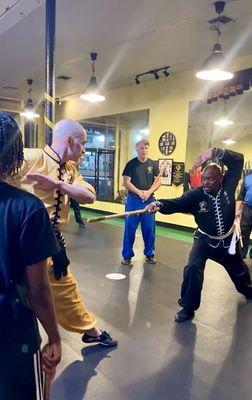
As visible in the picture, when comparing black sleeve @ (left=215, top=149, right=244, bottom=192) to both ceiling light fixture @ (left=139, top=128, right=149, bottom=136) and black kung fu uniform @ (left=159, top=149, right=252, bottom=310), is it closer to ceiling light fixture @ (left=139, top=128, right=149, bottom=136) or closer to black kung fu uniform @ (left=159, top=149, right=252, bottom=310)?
black kung fu uniform @ (left=159, top=149, right=252, bottom=310)

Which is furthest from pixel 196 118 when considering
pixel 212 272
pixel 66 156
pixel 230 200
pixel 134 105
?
pixel 66 156

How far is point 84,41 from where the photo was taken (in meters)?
5.50

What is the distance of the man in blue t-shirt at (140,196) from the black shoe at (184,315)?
64.7 inches

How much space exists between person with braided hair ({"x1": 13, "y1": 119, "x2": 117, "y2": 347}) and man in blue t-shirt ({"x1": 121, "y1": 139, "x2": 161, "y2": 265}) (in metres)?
2.38

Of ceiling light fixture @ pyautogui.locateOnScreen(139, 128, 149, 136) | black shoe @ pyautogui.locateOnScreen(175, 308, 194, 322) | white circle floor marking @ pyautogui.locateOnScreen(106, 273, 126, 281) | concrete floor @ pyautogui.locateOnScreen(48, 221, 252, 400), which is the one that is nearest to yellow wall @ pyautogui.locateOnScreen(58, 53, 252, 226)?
ceiling light fixture @ pyautogui.locateOnScreen(139, 128, 149, 136)

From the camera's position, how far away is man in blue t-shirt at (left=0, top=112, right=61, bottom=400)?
0.96 metres

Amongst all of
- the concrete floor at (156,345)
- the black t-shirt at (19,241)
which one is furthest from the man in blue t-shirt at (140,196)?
the black t-shirt at (19,241)

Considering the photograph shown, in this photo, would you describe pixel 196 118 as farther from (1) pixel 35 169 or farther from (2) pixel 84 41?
(1) pixel 35 169

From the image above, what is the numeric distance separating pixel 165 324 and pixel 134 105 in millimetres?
6629

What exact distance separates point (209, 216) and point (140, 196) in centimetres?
162

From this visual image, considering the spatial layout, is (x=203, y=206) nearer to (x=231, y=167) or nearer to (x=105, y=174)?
(x=231, y=167)

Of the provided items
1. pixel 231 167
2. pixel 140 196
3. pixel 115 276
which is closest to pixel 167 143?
pixel 140 196

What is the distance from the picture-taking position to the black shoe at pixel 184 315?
298cm

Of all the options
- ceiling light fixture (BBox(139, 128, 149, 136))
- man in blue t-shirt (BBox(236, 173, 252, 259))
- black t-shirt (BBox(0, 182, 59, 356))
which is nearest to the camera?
black t-shirt (BBox(0, 182, 59, 356))
